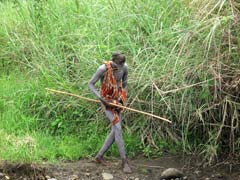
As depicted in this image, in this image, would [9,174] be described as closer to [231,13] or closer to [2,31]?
[231,13]

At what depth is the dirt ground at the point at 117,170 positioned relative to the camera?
17.0 ft

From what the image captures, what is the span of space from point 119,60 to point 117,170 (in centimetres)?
103

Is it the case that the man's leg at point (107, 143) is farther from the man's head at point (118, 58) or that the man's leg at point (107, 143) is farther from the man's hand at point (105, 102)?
the man's head at point (118, 58)

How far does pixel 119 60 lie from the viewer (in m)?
5.25

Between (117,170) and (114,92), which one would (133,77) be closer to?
(114,92)

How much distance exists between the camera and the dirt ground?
5.18 meters

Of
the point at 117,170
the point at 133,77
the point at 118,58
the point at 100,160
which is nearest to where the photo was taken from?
the point at 118,58

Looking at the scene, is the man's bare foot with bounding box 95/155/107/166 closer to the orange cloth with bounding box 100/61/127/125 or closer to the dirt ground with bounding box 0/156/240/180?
the dirt ground with bounding box 0/156/240/180

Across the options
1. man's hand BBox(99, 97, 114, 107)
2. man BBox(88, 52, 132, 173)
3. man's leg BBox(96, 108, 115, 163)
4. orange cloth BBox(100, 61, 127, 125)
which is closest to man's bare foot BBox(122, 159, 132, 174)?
man BBox(88, 52, 132, 173)

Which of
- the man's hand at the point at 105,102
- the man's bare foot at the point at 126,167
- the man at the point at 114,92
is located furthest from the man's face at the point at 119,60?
the man's bare foot at the point at 126,167

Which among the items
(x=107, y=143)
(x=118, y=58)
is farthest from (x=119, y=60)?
(x=107, y=143)

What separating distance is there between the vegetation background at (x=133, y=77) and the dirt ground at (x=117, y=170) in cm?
14

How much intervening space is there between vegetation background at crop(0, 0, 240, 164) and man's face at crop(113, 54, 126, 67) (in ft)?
1.60

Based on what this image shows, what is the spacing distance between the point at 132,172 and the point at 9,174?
113cm
